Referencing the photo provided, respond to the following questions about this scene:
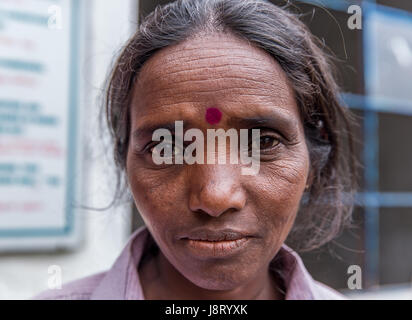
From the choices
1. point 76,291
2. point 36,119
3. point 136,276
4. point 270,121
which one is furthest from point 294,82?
point 36,119

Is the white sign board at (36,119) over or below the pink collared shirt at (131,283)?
over

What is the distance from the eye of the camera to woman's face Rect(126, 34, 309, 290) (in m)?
0.64

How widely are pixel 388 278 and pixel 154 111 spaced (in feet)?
5.85

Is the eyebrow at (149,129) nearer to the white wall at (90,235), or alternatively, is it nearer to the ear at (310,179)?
the ear at (310,179)

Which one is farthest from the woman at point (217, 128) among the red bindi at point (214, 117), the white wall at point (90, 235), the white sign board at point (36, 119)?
the white sign board at point (36, 119)

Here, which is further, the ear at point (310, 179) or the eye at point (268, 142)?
the ear at point (310, 179)

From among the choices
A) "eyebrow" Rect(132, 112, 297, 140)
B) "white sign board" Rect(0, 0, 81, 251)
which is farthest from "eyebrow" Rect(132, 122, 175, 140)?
"white sign board" Rect(0, 0, 81, 251)

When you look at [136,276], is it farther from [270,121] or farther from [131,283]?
[270,121]

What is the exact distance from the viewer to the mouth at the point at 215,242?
64 centimetres

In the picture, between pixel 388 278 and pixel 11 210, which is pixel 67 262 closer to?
pixel 11 210

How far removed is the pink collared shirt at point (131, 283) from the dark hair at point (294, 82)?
0.05 metres

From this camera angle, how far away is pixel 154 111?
0.68 metres

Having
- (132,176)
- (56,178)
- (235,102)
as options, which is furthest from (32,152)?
(235,102)

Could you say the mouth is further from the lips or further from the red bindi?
the red bindi
